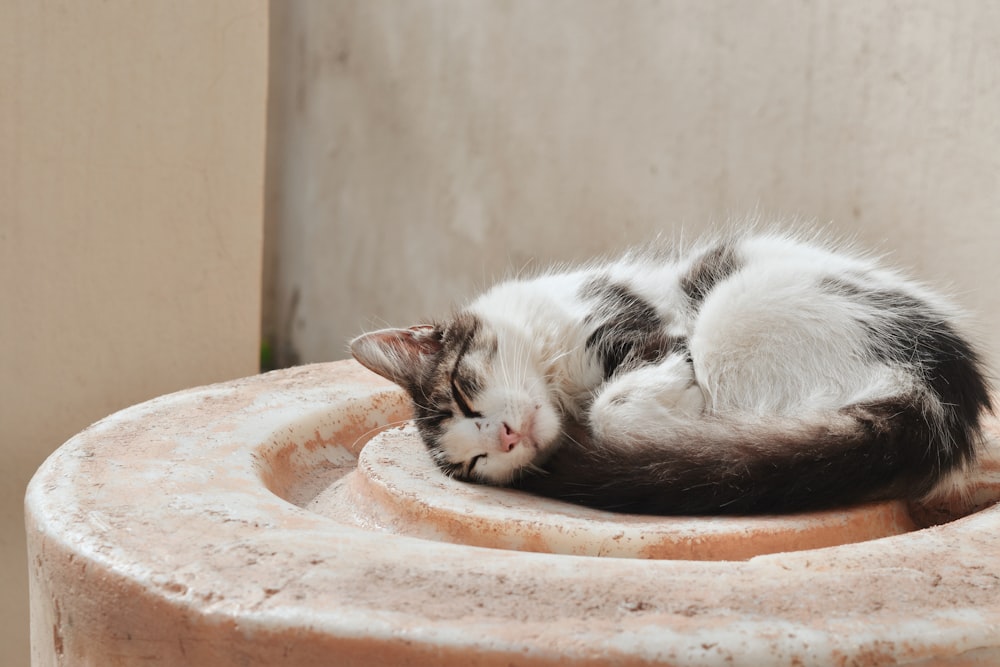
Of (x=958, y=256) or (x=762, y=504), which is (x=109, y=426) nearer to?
(x=762, y=504)

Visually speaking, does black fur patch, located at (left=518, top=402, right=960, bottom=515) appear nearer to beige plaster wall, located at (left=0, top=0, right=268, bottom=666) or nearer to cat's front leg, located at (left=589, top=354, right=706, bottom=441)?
cat's front leg, located at (left=589, top=354, right=706, bottom=441)

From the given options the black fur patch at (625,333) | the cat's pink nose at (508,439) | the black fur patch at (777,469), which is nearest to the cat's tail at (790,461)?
the black fur patch at (777,469)

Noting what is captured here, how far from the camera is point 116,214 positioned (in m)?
2.92

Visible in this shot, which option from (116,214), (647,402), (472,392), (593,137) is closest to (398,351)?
(472,392)

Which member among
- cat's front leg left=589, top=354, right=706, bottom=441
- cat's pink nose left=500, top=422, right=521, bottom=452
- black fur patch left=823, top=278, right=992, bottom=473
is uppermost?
black fur patch left=823, top=278, right=992, bottom=473

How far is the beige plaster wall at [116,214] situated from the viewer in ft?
9.09

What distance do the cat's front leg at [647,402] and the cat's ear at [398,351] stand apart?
36 centimetres

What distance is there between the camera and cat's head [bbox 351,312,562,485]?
5.69 ft

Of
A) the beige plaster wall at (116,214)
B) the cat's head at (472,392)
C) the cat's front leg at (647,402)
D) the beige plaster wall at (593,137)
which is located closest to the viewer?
the cat's front leg at (647,402)

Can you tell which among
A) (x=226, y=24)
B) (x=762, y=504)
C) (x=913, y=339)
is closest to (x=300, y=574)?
(x=762, y=504)

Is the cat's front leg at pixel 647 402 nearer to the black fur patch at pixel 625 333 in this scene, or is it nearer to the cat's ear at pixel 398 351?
the black fur patch at pixel 625 333

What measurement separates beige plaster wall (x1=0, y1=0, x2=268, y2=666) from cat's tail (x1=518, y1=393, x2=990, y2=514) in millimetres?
1846

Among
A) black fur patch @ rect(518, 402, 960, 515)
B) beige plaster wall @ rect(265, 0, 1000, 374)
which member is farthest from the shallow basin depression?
beige plaster wall @ rect(265, 0, 1000, 374)

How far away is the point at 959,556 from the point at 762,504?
1.00 feet
